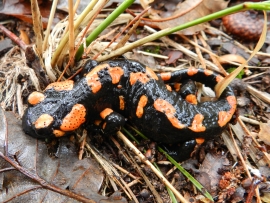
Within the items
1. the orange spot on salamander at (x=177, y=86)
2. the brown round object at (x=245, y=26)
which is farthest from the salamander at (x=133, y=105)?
the brown round object at (x=245, y=26)

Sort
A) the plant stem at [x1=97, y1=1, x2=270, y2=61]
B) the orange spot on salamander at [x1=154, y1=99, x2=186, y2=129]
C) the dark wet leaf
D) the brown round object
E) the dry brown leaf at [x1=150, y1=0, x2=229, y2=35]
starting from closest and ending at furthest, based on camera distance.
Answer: the plant stem at [x1=97, y1=1, x2=270, y2=61]
the dark wet leaf
the orange spot on salamander at [x1=154, y1=99, x2=186, y2=129]
the dry brown leaf at [x1=150, y1=0, x2=229, y2=35]
the brown round object

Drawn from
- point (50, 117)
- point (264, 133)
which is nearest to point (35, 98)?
point (50, 117)

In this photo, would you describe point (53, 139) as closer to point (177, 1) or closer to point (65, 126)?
point (65, 126)

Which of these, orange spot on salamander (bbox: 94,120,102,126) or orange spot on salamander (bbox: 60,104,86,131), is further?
orange spot on salamander (bbox: 94,120,102,126)

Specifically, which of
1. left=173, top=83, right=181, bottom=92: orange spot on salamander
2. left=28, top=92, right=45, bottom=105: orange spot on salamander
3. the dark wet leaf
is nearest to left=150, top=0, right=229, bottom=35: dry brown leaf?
left=173, top=83, right=181, bottom=92: orange spot on salamander

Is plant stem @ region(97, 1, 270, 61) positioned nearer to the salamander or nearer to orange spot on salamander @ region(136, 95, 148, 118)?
the salamander

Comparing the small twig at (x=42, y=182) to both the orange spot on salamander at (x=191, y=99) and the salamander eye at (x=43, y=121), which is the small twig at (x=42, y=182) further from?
the orange spot on salamander at (x=191, y=99)
